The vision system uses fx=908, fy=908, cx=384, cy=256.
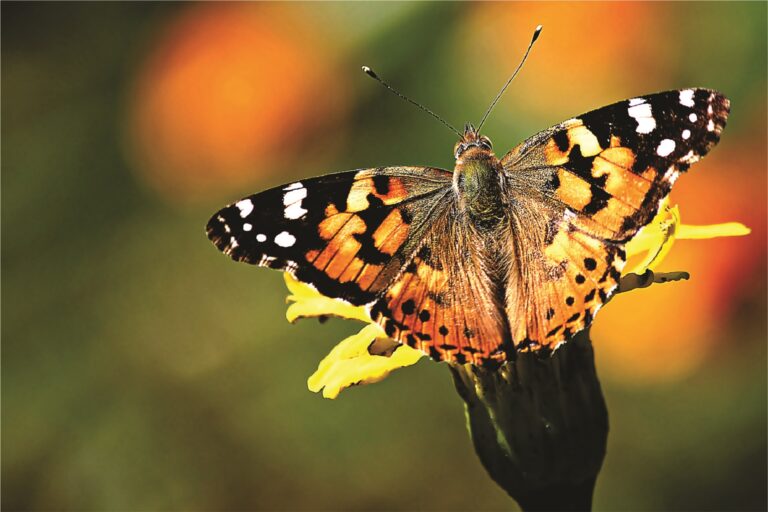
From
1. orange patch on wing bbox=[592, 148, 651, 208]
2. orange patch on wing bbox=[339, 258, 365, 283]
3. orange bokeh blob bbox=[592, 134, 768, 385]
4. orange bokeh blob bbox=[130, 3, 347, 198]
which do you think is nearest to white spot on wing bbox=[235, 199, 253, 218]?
orange patch on wing bbox=[339, 258, 365, 283]

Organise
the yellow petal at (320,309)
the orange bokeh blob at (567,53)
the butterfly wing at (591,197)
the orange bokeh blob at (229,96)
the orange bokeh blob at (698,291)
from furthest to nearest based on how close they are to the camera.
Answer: the orange bokeh blob at (229,96) < the orange bokeh blob at (567,53) < the orange bokeh blob at (698,291) < the yellow petal at (320,309) < the butterfly wing at (591,197)

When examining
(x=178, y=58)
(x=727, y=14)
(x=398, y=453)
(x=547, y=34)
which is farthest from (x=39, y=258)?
(x=727, y=14)

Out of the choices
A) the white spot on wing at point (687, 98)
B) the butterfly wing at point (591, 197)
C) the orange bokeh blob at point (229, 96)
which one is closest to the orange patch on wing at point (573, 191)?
the butterfly wing at point (591, 197)

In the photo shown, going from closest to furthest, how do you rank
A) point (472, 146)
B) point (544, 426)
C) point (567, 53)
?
1. point (544, 426)
2. point (472, 146)
3. point (567, 53)

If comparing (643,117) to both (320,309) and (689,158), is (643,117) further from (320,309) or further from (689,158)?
(320,309)

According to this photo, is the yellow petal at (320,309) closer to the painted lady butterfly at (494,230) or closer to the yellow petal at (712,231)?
the painted lady butterfly at (494,230)

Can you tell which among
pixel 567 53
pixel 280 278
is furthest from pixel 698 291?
pixel 280 278
